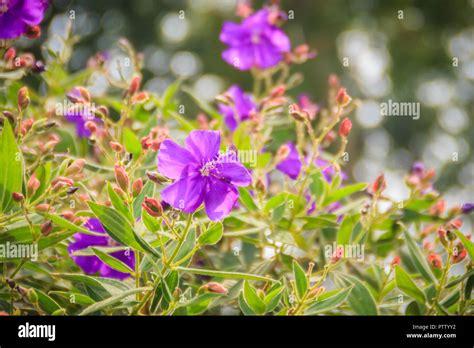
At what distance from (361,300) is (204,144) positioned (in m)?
0.38

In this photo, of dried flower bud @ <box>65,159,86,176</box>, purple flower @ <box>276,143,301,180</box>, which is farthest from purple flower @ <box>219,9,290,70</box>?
dried flower bud @ <box>65,159,86,176</box>

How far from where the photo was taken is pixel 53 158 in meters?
1.28

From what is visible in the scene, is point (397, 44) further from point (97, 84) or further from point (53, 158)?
point (53, 158)

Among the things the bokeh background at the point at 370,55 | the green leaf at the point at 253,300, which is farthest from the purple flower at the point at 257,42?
the bokeh background at the point at 370,55

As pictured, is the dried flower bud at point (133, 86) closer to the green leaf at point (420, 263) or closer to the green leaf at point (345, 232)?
the green leaf at point (345, 232)

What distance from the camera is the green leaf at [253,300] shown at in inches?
44.3

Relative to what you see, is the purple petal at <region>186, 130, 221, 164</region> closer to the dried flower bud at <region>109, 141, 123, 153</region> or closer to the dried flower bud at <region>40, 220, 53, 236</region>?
the dried flower bud at <region>109, 141, 123, 153</region>

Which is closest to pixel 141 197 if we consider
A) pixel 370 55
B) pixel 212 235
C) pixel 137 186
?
pixel 137 186

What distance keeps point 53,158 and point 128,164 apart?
0.17 meters

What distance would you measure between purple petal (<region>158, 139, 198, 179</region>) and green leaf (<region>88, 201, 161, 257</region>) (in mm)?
103

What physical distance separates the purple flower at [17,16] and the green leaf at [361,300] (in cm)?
78

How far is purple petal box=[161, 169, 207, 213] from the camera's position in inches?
42.3
